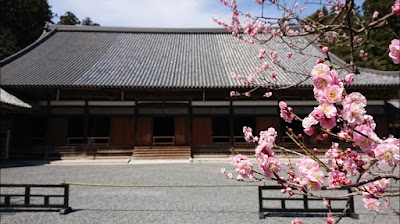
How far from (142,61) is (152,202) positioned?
1114 cm

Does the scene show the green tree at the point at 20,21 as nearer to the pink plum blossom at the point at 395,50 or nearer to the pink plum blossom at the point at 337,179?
the pink plum blossom at the point at 337,179

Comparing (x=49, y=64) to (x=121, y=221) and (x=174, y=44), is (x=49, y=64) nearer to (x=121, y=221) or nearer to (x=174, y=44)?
(x=174, y=44)

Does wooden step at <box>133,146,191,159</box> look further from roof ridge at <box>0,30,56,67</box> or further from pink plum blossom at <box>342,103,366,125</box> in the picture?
pink plum blossom at <box>342,103,366,125</box>

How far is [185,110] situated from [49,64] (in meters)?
7.61

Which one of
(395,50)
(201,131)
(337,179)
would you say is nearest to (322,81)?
(395,50)

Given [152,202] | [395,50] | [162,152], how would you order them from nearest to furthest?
[395,50] → [152,202] → [162,152]

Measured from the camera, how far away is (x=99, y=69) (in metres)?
14.4

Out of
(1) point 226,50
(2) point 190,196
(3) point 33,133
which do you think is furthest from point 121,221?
(1) point 226,50

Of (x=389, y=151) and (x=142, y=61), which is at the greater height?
(x=142, y=61)

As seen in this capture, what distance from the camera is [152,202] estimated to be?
236 inches

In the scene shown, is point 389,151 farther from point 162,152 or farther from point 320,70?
point 162,152

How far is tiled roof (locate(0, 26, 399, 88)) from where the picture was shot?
12.8 m

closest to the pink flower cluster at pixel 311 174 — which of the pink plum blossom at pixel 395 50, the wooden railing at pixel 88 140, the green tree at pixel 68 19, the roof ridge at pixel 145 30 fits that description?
the pink plum blossom at pixel 395 50

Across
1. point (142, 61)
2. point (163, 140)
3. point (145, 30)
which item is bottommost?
point (163, 140)
